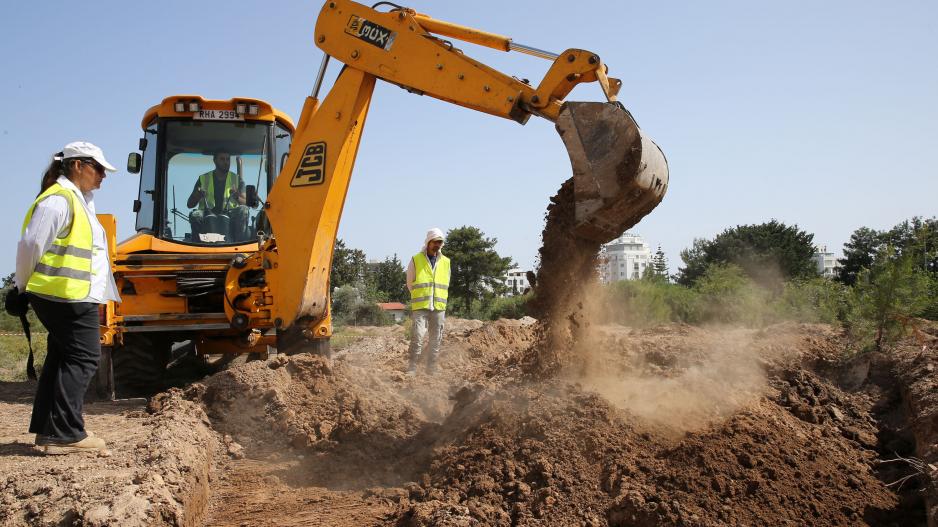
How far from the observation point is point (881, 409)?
595 centimetres

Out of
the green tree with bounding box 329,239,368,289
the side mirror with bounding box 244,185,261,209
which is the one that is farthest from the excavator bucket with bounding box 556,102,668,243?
the green tree with bounding box 329,239,368,289

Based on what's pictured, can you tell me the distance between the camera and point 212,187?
313 inches

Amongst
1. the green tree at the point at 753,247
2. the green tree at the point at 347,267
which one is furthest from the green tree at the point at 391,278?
the green tree at the point at 753,247

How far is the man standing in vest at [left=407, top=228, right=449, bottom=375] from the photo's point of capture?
8414 mm

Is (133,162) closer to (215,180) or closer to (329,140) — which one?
(215,180)

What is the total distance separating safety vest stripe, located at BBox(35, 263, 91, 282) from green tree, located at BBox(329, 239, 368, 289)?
95.3ft

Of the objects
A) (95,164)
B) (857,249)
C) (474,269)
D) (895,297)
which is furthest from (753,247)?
(95,164)

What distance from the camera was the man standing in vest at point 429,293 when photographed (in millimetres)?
8414

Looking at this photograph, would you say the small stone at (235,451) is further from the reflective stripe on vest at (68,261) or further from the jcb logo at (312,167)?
the jcb logo at (312,167)

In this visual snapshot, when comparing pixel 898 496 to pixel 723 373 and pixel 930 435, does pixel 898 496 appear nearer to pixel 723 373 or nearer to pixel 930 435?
pixel 930 435

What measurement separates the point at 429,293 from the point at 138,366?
10.5 ft

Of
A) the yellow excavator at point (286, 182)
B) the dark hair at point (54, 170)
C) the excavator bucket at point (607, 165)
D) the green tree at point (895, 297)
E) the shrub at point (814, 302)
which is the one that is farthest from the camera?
the shrub at point (814, 302)

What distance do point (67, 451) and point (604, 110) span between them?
4.24 metres

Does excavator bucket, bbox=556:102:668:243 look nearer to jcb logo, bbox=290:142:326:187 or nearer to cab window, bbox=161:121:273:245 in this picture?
jcb logo, bbox=290:142:326:187
